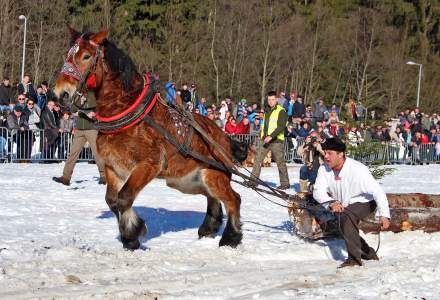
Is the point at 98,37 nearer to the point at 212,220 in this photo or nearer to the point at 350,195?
the point at 212,220

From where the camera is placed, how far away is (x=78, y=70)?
8.83m

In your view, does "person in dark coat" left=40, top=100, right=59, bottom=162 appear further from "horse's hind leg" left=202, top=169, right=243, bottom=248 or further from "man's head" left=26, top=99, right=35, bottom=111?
"horse's hind leg" left=202, top=169, right=243, bottom=248

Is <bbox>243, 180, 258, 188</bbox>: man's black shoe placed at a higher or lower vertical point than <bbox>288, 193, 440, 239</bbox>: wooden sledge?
higher

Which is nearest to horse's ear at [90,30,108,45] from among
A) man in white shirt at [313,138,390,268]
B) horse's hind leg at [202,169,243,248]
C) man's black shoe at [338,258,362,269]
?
horse's hind leg at [202,169,243,248]

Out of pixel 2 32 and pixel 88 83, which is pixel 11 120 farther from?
pixel 2 32

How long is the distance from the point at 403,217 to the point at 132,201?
3.88 m

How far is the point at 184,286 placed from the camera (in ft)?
24.6

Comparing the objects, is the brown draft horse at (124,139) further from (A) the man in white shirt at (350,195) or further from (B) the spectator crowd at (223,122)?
(A) the man in white shirt at (350,195)

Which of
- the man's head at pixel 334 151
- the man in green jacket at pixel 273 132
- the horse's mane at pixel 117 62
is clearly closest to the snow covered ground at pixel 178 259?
the man's head at pixel 334 151

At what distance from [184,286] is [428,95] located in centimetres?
4731

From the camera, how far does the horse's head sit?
8750 mm

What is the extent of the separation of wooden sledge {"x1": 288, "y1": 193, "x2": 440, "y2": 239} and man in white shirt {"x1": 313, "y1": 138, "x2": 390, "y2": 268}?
1.03 m

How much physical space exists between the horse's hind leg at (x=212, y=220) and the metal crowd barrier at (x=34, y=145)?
10.5m

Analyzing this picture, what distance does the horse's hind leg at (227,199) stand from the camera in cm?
984
